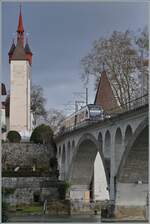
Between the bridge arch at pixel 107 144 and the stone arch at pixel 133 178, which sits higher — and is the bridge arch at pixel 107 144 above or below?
above

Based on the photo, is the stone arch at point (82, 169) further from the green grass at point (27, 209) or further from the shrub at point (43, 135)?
the shrub at point (43, 135)

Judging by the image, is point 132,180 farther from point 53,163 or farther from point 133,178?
point 53,163

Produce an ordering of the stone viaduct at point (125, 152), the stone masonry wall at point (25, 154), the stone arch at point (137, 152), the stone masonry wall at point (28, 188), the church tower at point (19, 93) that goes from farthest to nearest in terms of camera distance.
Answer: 1. the church tower at point (19, 93)
2. the stone masonry wall at point (25, 154)
3. the stone masonry wall at point (28, 188)
4. the stone viaduct at point (125, 152)
5. the stone arch at point (137, 152)

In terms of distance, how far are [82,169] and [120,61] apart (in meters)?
12.7

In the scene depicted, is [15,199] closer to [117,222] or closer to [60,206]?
[60,206]

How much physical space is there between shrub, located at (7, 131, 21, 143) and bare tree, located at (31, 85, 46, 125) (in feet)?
39.4

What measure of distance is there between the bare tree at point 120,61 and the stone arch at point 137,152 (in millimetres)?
7613

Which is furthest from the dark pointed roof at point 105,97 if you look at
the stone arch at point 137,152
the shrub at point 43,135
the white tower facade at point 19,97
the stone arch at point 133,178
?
the stone arch at point 137,152

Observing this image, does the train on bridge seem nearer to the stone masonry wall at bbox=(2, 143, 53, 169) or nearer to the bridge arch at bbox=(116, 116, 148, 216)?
the bridge arch at bbox=(116, 116, 148, 216)

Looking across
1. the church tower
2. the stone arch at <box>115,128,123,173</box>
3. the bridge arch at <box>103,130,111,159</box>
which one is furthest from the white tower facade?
the stone arch at <box>115,128,123,173</box>

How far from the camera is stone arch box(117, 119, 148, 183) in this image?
89.2 ft

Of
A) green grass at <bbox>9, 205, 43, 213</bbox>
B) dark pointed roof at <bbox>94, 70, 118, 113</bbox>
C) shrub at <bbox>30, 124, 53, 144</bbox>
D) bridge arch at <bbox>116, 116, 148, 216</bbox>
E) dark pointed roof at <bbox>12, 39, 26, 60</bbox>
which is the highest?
dark pointed roof at <bbox>12, 39, 26, 60</bbox>

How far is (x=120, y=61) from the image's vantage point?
37.6m

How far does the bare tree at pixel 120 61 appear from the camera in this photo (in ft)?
122
